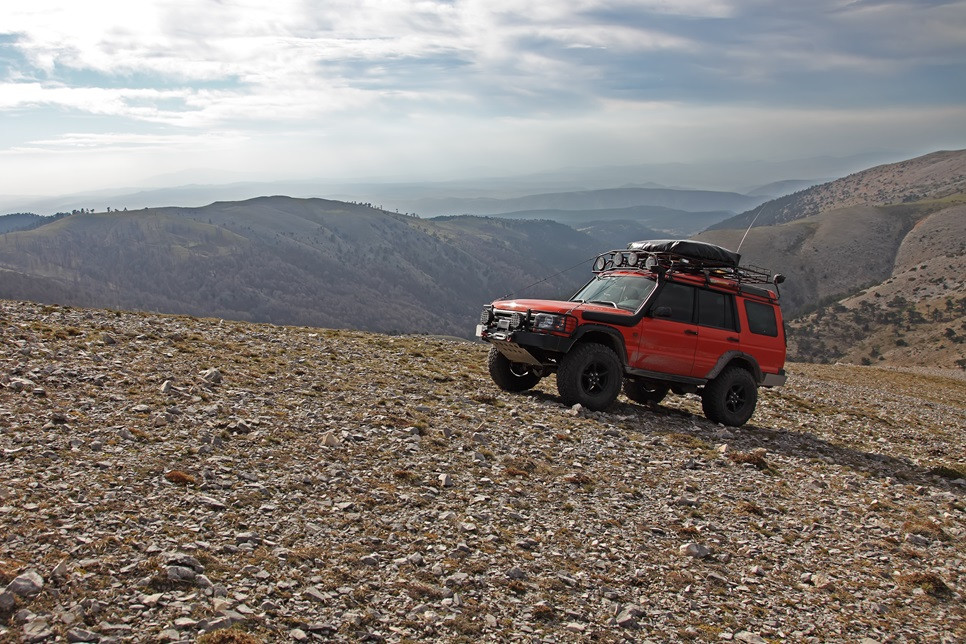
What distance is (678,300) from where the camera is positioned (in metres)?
15.7

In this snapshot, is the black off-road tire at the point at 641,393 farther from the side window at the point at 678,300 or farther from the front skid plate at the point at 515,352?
the front skid plate at the point at 515,352

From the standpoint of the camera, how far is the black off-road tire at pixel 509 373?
1644 cm

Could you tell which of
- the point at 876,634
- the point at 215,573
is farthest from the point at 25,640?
the point at 876,634

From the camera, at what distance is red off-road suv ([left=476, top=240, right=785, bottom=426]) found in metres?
14.7

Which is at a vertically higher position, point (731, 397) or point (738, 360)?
point (738, 360)

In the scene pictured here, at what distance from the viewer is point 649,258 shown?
16.4 meters

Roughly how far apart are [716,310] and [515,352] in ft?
16.0

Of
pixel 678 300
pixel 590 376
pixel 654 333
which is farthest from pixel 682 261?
pixel 590 376

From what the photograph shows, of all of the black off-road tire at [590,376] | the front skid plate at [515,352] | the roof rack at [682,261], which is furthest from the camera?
the roof rack at [682,261]

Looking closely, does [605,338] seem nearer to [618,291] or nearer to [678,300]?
[618,291]

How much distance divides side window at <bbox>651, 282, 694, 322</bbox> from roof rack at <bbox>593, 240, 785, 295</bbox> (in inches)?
14.7

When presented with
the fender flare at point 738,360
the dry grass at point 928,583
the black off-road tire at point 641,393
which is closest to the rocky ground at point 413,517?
the dry grass at point 928,583

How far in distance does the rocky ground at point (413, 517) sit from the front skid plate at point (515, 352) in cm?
96

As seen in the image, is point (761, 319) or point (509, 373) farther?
point (761, 319)
